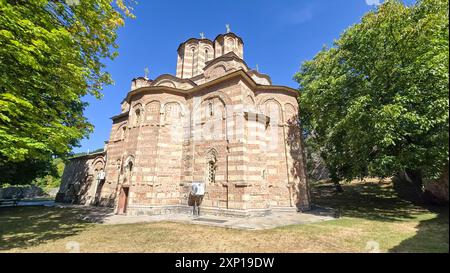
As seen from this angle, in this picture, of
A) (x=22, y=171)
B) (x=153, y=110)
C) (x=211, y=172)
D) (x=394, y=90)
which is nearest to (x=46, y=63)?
(x=153, y=110)

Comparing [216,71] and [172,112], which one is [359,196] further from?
[172,112]

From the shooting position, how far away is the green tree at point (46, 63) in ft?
19.7

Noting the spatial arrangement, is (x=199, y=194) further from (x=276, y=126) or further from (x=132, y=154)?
(x=276, y=126)

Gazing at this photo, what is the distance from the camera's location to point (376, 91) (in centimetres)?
1231

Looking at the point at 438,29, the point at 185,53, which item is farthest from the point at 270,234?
the point at 185,53

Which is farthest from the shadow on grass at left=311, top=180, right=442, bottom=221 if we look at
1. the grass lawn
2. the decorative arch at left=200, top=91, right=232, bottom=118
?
the decorative arch at left=200, top=91, right=232, bottom=118

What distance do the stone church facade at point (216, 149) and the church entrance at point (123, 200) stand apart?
0.07 m

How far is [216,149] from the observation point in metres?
→ 14.2

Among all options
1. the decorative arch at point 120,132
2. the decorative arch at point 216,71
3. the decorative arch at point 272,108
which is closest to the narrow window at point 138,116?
the decorative arch at point 120,132

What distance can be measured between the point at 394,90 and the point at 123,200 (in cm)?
1855

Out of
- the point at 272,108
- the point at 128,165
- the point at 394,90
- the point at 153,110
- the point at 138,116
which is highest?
the point at 272,108

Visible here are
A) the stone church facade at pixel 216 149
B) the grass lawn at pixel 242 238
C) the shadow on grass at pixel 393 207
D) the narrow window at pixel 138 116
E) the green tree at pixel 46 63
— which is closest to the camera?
the green tree at pixel 46 63

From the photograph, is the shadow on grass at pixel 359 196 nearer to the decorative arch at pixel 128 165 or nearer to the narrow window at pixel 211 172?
the narrow window at pixel 211 172
